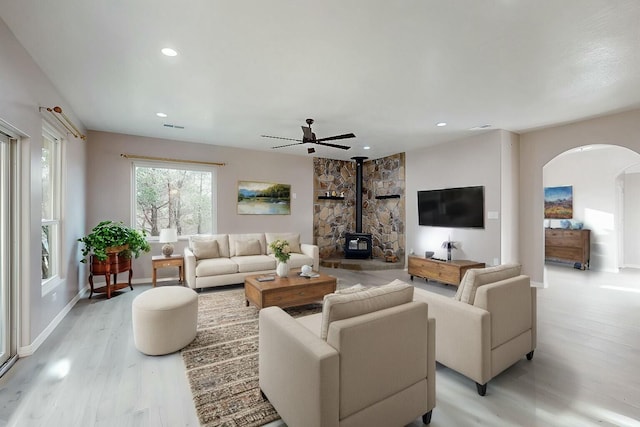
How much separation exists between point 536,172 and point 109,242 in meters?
6.96

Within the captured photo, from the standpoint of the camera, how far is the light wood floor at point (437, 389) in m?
1.81

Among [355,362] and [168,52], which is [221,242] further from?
[355,362]

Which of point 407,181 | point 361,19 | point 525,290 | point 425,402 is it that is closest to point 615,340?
point 525,290

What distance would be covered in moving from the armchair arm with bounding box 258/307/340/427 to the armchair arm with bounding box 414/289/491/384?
1.18m

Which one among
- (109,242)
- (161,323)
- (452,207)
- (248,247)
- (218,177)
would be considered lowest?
(161,323)

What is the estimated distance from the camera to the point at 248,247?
5363mm

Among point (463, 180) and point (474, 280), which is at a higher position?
point (463, 180)

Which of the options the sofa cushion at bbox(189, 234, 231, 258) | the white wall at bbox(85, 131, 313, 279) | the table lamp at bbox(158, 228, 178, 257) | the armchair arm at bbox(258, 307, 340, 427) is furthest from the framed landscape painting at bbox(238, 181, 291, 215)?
the armchair arm at bbox(258, 307, 340, 427)

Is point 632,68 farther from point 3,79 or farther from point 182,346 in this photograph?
point 3,79

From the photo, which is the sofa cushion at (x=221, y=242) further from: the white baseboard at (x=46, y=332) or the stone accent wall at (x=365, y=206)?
the stone accent wall at (x=365, y=206)

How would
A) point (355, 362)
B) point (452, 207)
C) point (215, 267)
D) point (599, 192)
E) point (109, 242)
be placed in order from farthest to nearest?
point (599, 192)
point (452, 207)
point (215, 267)
point (109, 242)
point (355, 362)

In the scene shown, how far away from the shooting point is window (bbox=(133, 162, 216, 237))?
5375mm

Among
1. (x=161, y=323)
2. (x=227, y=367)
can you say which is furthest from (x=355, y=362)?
(x=161, y=323)

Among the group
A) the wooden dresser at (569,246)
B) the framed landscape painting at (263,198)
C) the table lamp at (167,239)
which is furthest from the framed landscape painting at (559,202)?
the table lamp at (167,239)
